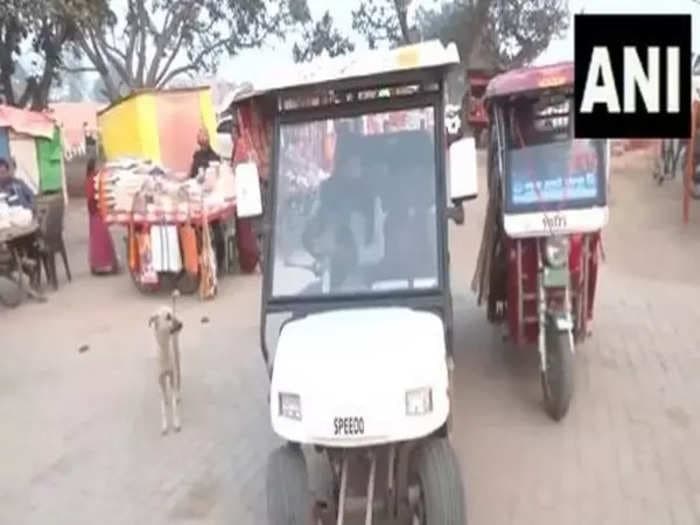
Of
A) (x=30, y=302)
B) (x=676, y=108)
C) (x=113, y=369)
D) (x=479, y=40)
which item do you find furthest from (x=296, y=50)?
(x=676, y=108)

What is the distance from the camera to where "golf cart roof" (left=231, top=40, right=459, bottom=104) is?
205 inches

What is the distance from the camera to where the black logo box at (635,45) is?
5.29m

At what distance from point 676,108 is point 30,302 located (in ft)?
27.2

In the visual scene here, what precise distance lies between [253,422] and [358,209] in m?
2.32

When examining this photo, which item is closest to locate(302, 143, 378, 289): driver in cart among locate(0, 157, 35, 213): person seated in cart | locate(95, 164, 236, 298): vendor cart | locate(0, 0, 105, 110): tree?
locate(95, 164, 236, 298): vendor cart

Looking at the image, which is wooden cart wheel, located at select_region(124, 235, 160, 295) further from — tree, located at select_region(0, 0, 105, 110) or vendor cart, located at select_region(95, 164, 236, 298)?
tree, located at select_region(0, 0, 105, 110)

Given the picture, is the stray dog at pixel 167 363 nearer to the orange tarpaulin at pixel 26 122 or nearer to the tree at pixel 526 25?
the orange tarpaulin at pixel 26 122

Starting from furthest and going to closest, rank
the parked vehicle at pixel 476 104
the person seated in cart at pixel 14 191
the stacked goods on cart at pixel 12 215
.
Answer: the person seated in cart at pixel 14 191, the stacked goods on cart at pixel 12 215, the parked vehicle at pixel 476 104

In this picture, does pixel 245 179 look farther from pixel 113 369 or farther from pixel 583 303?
pixel 113 369

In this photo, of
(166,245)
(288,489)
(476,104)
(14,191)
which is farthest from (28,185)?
(288,489)

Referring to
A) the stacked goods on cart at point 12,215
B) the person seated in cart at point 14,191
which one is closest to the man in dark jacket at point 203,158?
the person seated in cart at point 14,191

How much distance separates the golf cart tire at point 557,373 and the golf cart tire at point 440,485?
199cm

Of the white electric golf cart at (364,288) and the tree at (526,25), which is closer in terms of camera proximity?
the white electric golf cart at (364,288)

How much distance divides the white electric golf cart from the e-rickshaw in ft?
4.02
